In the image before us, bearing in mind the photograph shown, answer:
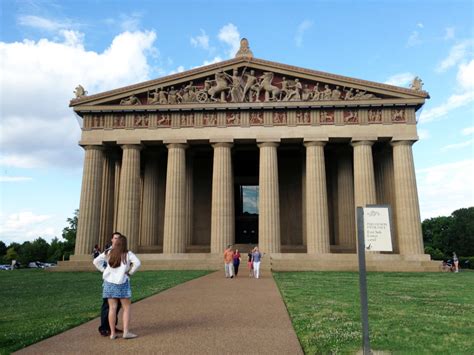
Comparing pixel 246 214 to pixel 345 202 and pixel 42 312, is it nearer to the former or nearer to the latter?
pixel 345 202

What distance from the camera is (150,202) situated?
41.4 meters

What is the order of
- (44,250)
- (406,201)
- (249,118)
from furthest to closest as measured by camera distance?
(44,250) → (249,118) → (406,201)

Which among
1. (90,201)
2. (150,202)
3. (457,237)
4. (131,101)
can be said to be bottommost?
(457,237)

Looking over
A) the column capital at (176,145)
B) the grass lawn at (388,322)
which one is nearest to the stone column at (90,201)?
the column capital at (176,145)

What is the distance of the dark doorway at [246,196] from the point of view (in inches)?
1827

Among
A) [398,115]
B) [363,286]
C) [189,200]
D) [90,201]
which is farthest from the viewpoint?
[189,200]

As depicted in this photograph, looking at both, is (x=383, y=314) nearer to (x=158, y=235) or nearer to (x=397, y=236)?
(x=397, y=236)

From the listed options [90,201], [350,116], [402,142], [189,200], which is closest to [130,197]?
[90,201]

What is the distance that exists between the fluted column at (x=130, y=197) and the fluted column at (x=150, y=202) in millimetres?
2070

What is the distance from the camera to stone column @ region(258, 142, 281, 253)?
35.6m

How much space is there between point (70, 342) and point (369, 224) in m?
6.17

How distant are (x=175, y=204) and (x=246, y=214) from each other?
12.2 meters

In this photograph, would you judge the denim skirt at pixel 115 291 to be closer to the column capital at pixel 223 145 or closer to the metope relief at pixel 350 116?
the column capital at pixel 223 145

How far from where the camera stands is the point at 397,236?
37938 millimetres
